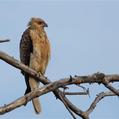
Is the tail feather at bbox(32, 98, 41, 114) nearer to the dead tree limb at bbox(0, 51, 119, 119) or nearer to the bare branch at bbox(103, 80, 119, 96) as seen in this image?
the dead tree limb at bbox(0, 51, 119, 119)

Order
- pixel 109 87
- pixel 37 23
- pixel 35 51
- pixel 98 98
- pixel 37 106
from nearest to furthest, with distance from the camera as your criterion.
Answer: pixel 109 87
pixel 98 98
pixel 37 106
pixel 35 51
pixel 37 23

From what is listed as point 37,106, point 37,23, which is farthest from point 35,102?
point 37,23

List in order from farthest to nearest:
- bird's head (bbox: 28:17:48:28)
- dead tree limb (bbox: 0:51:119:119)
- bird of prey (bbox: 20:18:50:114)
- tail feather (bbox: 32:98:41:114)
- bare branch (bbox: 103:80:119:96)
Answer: bird's head (bbox: 28:17:48:28)
bird of prey (bbox: 20:18:50:114)
tail feather (bbox: 32:98:41:114)
bare branch (bbox: 103:80:119:96)
dead tree limb (bbox: 0:51:119:119)

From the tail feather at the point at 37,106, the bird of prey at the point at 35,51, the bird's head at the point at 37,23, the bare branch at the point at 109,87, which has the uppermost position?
the bare branch at the point at 109,87

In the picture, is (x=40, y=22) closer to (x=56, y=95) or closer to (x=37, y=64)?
(x=37, y=64)

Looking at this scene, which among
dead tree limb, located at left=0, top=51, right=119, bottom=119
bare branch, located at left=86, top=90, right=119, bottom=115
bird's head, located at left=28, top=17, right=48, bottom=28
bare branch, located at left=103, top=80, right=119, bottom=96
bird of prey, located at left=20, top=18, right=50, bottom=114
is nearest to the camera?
dead tree limb, located at left=0, top=51, right=119, bottom=119

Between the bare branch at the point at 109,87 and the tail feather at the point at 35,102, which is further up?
the bare branch at the point at 109,87

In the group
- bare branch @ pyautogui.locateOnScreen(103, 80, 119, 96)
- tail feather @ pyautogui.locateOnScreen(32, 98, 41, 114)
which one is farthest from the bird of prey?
bare branch @ pyautogui.locateOnScreen(103, 80, 119, 96)

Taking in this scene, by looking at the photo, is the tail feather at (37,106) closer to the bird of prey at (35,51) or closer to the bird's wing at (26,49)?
the bird of prey at (35,51)

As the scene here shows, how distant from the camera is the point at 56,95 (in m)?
5.97

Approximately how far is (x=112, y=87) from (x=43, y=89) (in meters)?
0.74

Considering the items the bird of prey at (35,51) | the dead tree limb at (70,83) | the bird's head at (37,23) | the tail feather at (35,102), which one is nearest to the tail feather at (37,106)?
the tail feather at (35,102)

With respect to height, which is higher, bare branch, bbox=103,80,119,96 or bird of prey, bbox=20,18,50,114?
bare branch, bbox=103,80,119,96

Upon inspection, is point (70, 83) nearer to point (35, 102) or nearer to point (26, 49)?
point (35, 102)
